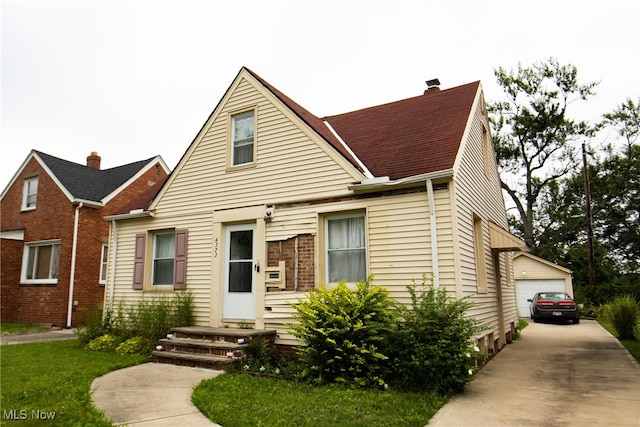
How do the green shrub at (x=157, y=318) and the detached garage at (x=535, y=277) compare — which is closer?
the green shrub at (x=157, y=318)

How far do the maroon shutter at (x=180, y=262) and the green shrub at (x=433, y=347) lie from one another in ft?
18.3

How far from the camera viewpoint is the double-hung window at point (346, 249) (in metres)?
7.91

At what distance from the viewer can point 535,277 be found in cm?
2470

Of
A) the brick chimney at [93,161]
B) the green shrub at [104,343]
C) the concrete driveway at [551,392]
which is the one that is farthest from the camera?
the brick chimney at [93,161]

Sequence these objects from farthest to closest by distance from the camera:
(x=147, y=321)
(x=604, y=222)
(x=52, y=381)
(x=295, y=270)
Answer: (x=604, y=222), (x=147, y=321), (x=295, y=270), (x=52, y=381)

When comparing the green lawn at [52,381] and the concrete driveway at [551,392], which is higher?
the green lawn at [52,381]

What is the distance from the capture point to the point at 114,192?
1688cm

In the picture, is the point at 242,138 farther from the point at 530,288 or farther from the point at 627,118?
the point at 627,118

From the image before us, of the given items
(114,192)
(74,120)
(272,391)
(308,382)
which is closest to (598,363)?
(308,382)

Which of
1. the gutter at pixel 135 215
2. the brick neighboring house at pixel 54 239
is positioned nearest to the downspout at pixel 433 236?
the gutter at pixel 135 215

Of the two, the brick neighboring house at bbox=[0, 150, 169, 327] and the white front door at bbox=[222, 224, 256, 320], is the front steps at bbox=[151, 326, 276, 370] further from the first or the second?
the brick neighboring house at bbox=[0, 150, 169, 327]

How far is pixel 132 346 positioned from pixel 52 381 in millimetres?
2748

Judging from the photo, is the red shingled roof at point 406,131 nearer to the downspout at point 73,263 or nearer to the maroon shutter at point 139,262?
the maroon shutter at point 139,262

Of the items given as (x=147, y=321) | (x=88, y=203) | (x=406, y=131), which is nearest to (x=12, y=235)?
(x=88, y=203)
